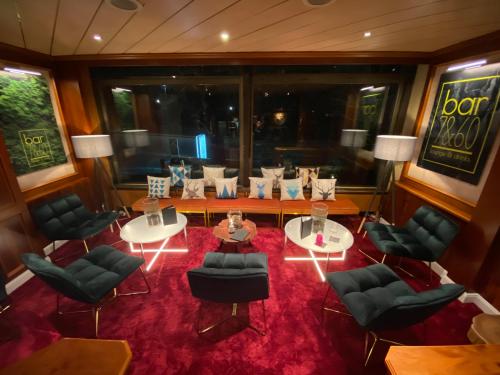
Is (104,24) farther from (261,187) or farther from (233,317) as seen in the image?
(233,317)

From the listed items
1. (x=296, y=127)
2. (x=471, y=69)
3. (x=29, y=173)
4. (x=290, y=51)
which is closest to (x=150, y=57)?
(x=290, y=51)

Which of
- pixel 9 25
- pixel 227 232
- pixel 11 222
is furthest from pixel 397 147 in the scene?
pixel 11 222

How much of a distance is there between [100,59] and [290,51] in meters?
2.67

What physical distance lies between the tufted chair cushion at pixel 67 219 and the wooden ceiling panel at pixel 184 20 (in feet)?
7.19

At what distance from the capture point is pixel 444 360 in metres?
1.21

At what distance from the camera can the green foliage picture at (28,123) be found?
7.91ft

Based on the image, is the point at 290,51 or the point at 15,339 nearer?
the point at 15,339

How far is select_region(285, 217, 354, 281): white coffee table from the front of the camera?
2.26 m

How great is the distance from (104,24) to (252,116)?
213 cm

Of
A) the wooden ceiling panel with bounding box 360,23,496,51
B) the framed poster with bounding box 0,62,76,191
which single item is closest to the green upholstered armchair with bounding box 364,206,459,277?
the wooden ceiling panel with bounding box 360,23,496,51

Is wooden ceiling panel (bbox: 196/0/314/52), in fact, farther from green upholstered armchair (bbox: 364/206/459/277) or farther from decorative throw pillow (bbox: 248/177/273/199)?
green upholstered armchair (bbox: 364/206/459/277)

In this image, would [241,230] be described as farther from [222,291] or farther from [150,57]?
[150,57]

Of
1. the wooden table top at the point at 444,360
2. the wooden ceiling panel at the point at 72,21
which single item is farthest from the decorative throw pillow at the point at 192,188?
the wooden table top at the point at 444,360

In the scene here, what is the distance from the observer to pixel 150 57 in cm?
287
